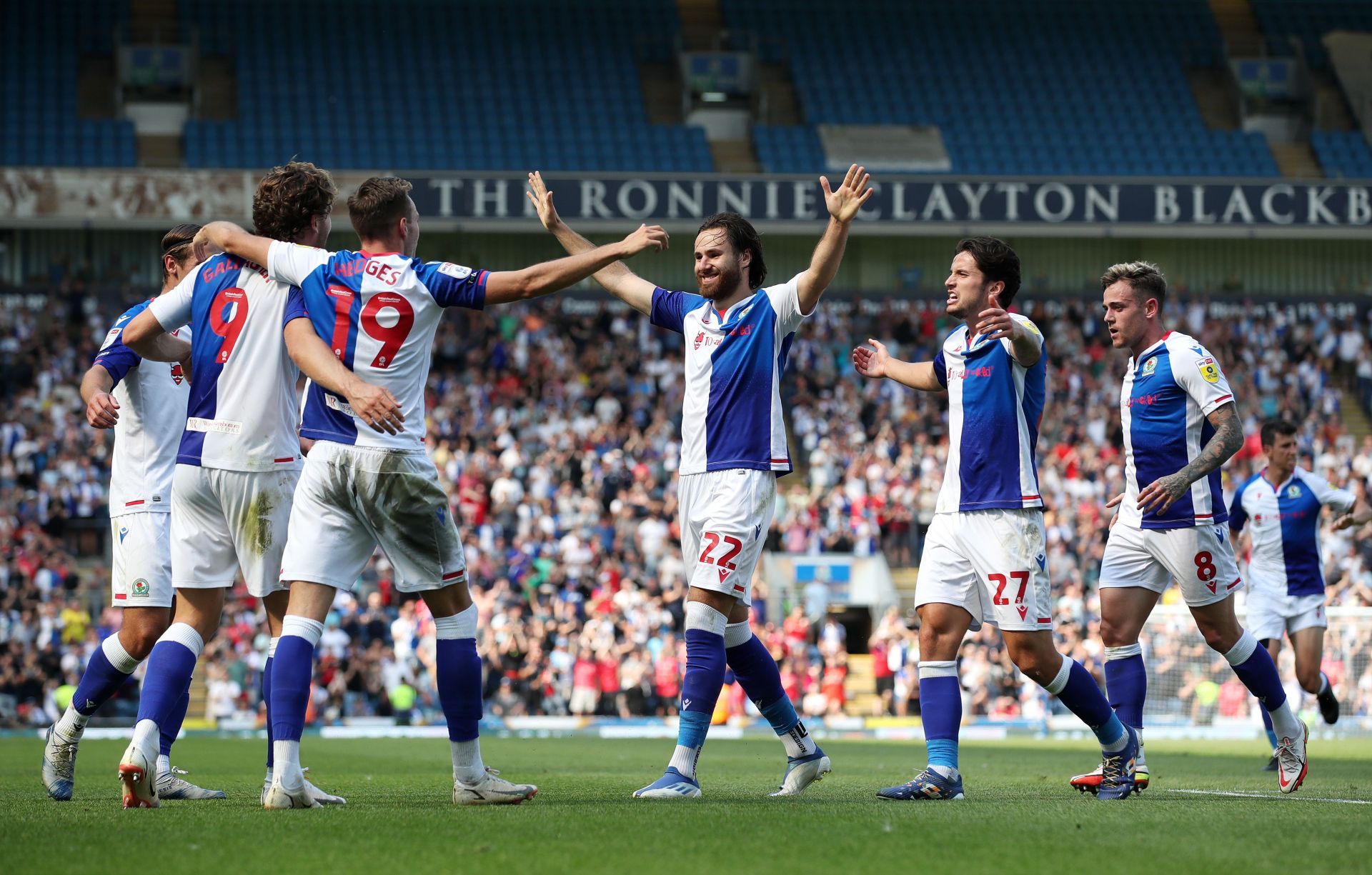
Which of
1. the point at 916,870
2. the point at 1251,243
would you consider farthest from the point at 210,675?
the point at 1251,243

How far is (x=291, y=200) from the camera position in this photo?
21.8ft

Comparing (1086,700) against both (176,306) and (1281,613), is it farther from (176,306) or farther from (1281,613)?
(1281,613)

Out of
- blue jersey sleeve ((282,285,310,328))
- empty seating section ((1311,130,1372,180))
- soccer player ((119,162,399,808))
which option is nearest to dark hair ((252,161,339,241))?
soccer player ((119,162,399,808))

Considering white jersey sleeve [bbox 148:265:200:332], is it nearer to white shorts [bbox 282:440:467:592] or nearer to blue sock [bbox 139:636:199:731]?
white shorts [bbox 282:440:467:592]

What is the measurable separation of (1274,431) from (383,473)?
26.0 ft

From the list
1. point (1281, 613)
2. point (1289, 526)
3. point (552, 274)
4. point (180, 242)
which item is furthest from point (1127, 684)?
point (180, 242)

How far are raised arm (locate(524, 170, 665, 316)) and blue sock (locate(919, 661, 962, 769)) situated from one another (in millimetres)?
→ 2227

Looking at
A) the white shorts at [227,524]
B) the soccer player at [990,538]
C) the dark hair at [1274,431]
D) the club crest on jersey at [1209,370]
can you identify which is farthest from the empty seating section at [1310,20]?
the white shorts at [227,524]

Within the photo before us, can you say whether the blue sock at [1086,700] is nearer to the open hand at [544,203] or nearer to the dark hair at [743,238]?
the dark hair at [743,238]

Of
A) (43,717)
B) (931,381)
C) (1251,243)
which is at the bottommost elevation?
(43,717)

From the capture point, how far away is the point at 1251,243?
35.1 meters

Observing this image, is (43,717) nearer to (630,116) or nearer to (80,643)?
(80,643)

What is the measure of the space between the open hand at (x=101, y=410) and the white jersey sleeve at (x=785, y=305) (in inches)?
123

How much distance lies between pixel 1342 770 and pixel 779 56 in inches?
1200
